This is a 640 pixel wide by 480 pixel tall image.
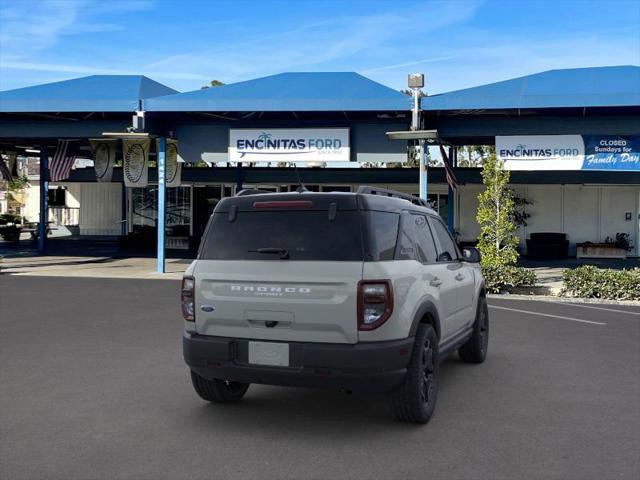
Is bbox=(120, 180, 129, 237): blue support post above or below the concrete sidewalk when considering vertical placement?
above

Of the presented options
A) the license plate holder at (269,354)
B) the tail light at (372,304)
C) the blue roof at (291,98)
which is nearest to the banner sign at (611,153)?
the blue roof at (291,98)

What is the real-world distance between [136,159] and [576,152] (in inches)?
518

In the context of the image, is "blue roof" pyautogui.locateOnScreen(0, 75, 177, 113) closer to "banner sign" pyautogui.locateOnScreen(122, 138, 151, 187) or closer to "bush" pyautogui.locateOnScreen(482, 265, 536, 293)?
"banner sign" pyautogui.locateOnScreen(122, 138, 151, 187)

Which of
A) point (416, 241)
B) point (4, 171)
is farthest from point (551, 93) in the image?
point (4, 171)

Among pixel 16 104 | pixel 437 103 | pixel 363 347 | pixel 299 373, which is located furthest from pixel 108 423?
pixel 16 104

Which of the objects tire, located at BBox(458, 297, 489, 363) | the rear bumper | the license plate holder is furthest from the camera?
tire, located at BBox(458, 297, 489, 363)

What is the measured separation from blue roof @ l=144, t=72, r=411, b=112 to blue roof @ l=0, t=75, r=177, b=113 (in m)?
0.97

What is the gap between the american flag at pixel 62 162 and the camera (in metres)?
23.1

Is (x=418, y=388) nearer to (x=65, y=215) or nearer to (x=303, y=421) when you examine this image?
(x=303, y=421)

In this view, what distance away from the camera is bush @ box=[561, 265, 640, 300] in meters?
14.1

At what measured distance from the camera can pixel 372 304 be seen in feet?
15.8

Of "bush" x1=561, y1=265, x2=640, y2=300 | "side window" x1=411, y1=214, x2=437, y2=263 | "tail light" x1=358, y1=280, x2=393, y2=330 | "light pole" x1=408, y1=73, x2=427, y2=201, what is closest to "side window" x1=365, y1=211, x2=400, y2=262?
"tail light" x1=358, y1=280, x2=393, y2=330

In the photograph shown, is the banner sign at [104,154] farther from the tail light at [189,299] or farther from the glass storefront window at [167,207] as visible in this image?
the tail light at [189,299]

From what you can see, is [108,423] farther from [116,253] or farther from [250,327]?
[116,253]
